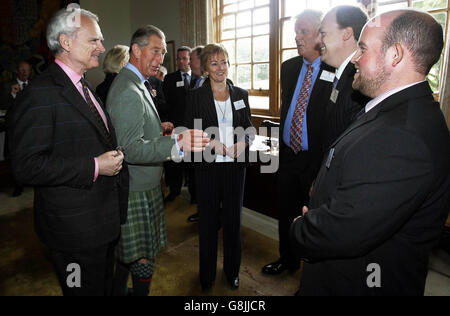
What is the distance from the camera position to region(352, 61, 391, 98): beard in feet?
3.44

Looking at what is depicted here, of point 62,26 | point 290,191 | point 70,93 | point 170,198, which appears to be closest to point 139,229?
point 70,93

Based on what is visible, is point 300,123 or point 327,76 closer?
point 327,76

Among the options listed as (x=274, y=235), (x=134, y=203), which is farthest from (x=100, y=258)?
(x=274, y=235)

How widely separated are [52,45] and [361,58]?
127 cm

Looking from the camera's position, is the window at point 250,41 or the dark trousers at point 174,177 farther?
the window at point 250,41

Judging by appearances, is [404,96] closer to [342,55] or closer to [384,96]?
[384,96]

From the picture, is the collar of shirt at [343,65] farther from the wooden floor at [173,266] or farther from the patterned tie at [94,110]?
the wooden floor at [173,266]

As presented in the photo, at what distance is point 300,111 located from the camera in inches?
87.6

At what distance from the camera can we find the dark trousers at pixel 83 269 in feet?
4.45

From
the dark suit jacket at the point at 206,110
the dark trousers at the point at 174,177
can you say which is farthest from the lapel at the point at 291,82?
the dark trousers at the point at 174,177

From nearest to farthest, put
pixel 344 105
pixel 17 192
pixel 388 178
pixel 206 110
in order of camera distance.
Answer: pixel 388 178, pixel 344 105, pixel 206 110, pixel 17 192

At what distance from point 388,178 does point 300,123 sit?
137cm

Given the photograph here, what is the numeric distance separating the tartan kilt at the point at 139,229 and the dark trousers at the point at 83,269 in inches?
10.0

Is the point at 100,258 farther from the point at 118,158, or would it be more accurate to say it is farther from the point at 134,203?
the point at 118,158
